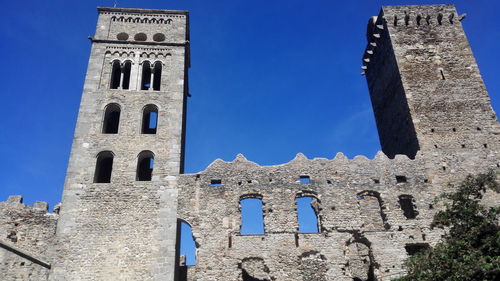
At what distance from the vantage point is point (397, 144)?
23.8 metres

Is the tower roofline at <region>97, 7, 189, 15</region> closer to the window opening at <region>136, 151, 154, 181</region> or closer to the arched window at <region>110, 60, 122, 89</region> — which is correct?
the arched window at <region>110, 60, 122, 89</region>

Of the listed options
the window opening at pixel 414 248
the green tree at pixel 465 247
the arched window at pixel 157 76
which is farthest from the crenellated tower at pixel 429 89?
the arched window at pixel 157 76

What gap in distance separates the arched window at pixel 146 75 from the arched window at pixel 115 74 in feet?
4.16

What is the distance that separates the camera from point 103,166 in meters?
22.1

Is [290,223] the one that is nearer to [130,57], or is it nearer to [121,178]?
[121,178]

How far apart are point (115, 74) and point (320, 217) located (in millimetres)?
13236

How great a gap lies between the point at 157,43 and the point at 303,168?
Answer: 10711mm

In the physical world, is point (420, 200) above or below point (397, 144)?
below

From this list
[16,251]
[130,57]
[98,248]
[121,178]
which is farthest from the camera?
[130,57]

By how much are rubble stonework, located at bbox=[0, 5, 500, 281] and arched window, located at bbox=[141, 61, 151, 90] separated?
6.7 inches

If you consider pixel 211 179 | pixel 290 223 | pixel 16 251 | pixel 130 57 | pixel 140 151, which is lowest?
pixel 16 251

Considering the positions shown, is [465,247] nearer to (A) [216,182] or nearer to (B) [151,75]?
(A) [216,182]

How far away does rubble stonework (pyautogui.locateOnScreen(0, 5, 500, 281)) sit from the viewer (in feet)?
57.5

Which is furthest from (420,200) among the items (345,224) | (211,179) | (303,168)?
(211,179)
